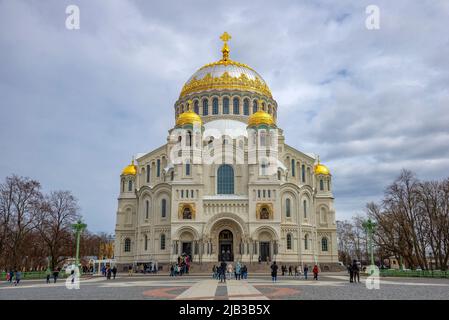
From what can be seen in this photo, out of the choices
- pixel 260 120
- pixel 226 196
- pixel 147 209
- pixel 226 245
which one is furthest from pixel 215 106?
pixel 226 245

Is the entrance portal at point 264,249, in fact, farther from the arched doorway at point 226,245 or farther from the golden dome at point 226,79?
the golden dome at point 226,79

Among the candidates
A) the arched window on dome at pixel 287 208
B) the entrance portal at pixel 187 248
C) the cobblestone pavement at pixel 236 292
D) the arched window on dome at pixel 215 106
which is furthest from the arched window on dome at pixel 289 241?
the cobblestone pavement at pixel 236 292

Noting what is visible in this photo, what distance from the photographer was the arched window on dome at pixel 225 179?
52562mm

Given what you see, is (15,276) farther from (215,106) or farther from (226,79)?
(226,79)

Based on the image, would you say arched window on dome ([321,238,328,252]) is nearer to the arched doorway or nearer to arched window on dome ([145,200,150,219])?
the arched doorway

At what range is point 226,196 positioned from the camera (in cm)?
5103

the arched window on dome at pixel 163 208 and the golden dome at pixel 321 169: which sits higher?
the golden dome at pixel 321 169

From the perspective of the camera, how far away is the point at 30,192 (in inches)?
1783

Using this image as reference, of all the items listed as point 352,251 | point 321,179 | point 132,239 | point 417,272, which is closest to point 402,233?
point 417,272

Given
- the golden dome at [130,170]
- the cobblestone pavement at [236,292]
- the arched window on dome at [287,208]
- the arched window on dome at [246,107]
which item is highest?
the arched window on dome at [246,107]

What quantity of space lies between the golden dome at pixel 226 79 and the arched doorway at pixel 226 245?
866 inches

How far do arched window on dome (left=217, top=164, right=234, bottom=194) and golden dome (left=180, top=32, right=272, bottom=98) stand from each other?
48.7 ft

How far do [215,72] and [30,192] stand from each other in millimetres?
31682

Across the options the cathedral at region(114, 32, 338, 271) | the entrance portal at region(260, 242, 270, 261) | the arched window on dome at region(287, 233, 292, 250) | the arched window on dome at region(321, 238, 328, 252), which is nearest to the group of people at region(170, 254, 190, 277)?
the cathedral at region(114, 32, 338, 271)
